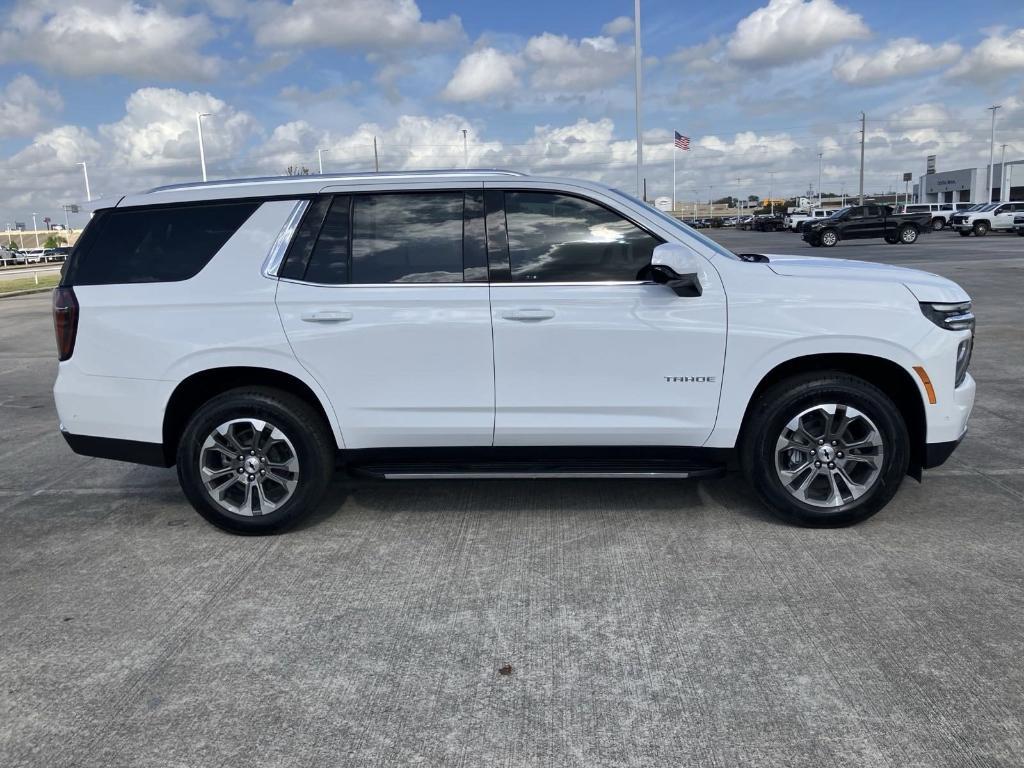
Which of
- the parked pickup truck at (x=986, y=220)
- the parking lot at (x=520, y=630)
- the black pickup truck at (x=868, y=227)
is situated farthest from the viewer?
the parked pickup truck at (x=986, y=220)

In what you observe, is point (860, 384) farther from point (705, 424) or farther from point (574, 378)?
point (574, 378)

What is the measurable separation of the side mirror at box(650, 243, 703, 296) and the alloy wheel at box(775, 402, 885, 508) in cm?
89

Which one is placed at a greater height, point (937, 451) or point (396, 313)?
point (396, 313)

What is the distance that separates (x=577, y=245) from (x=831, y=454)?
1714 millimetres

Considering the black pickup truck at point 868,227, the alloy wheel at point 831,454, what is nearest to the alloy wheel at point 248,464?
the alloy wheel at point 831,454

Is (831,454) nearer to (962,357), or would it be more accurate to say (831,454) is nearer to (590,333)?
(962,357)

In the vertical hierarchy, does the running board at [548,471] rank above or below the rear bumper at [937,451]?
below

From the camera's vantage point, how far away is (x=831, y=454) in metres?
4.38

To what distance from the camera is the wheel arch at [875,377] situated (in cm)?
435

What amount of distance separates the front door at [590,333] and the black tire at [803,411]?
0.91 feet

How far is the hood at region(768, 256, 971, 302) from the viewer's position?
4.31m

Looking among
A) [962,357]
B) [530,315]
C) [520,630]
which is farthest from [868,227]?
[520,630]

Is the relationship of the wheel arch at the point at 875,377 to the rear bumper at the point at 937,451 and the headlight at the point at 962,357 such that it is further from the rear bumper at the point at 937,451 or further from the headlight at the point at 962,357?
the headlight at the point at 962,357

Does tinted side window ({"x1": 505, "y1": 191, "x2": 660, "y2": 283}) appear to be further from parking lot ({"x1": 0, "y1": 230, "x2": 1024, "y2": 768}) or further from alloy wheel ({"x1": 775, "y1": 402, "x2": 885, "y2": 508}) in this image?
parking lot ({"x1": 0, "y1": 230, "x2": 1024, "y2": 768})
